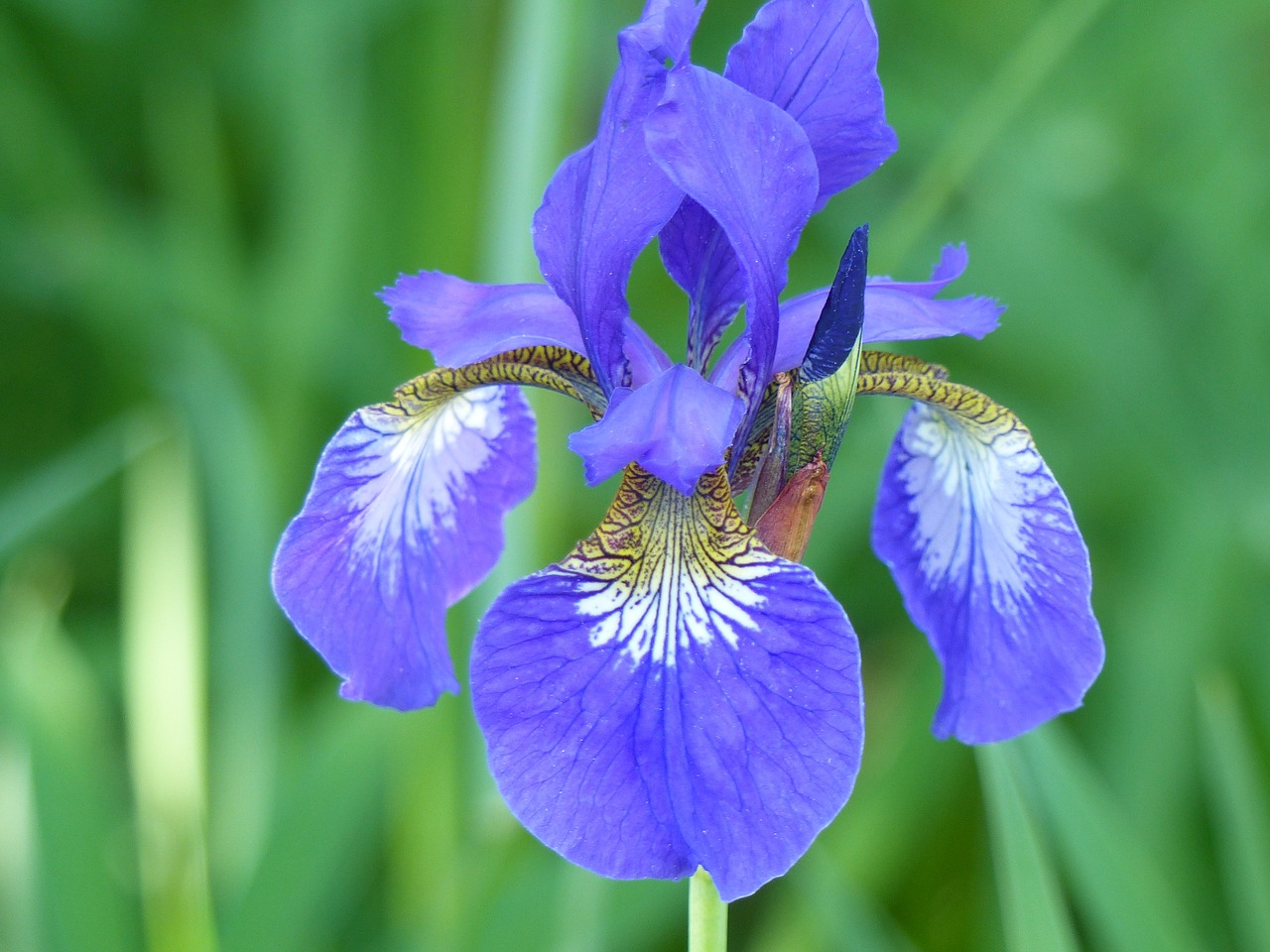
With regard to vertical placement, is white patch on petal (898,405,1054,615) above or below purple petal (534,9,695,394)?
below

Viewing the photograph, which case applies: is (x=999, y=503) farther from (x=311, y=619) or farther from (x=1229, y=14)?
(x=1229, y=14)

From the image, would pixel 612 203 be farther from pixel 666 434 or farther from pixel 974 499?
pixel 974 499

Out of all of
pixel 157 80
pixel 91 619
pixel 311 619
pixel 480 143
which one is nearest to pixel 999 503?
pixel 311 619

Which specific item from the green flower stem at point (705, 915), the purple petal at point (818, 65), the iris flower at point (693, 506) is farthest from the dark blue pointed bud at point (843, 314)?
the green flower stem at point (705, 915)

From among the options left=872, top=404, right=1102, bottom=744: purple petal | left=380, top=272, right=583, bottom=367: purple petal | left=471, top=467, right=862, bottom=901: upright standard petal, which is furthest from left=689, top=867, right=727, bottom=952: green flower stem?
left=380, top=272, right=583, bottom=367: purple petal

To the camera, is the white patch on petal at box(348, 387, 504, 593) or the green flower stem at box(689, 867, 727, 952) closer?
the green flower stem at box(689, 867, 727, 952)

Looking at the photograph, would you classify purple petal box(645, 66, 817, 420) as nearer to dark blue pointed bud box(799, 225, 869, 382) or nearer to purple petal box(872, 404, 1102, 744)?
dark blue pointed bud box(799, 225, 869, 382)

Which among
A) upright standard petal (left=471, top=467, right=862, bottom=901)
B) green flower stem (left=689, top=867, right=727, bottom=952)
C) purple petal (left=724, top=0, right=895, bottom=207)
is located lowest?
green flower stem (left=689, top=867, right=727, bottom=952)

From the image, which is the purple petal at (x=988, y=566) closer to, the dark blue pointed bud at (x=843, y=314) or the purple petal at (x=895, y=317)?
the purple petal at (x=895, y=317)
